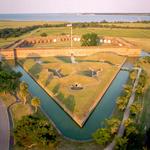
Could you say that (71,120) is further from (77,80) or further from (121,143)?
(77,80)

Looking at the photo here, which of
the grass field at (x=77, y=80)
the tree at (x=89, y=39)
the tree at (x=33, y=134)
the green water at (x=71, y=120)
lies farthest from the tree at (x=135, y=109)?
the tree at (x=89, y=39)

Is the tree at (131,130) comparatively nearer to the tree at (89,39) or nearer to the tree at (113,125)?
the tree at (113,125)

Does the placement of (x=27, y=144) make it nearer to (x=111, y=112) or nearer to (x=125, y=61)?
(x=111, y=112)

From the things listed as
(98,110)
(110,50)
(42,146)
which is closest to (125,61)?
(110,50)

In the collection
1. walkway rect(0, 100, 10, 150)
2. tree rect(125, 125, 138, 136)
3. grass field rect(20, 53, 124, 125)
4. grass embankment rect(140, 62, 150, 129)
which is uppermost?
tree rect(125, 125, 138, 136)

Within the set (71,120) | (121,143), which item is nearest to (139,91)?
(71,120)

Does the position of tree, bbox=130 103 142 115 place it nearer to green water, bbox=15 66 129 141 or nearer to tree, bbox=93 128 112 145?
green water, bbox=15 66 129 141

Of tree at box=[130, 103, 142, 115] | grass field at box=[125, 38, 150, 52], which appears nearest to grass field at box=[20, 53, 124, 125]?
tree at box=[130, 103, 142, 115]
